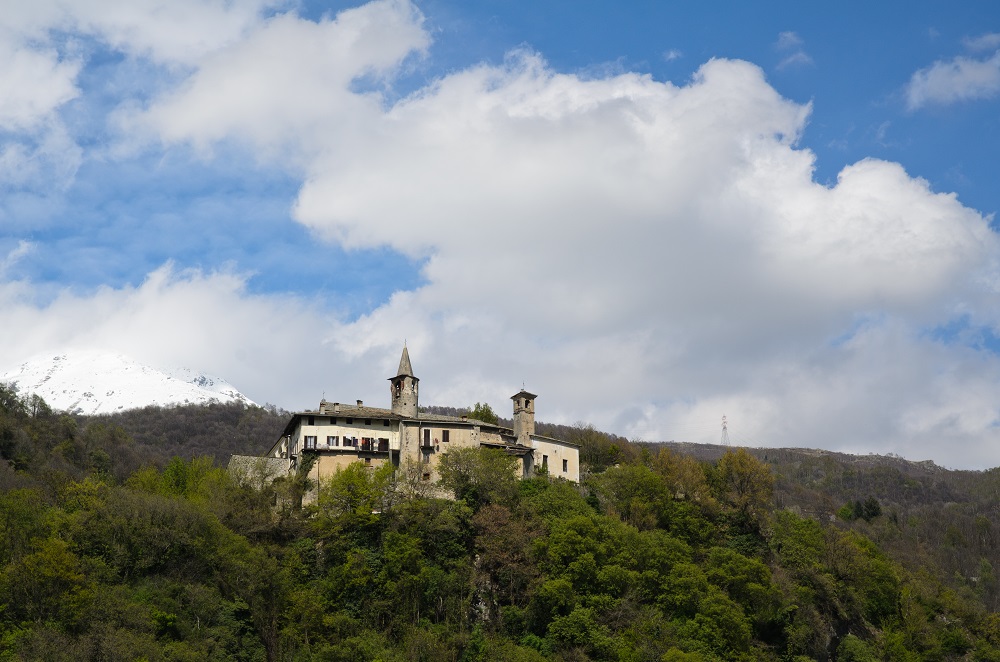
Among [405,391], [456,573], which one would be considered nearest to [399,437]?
[405,391]

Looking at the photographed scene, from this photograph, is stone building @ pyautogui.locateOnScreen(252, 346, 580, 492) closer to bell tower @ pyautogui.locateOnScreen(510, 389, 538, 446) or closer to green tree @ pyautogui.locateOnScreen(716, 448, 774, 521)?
bell tower @ pyautogui.locateOnScreen(510, 389, 538, 446)

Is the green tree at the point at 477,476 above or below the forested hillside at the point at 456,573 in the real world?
above

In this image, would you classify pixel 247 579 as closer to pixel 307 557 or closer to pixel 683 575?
pixel 307 557

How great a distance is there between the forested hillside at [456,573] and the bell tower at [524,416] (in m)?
4.79

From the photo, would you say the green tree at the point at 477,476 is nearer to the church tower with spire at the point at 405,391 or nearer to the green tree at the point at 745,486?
the church tower with spire at the point at 405,391

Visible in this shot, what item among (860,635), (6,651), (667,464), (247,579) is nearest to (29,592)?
(6,651)

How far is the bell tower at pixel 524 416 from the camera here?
7956 cm

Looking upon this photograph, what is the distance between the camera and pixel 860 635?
7500cm

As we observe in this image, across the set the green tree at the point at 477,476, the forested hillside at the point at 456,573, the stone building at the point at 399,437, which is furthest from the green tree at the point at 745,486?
the green tree at the point at 477,476

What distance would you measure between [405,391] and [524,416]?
30.9 feet

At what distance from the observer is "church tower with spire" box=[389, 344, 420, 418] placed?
253 feet

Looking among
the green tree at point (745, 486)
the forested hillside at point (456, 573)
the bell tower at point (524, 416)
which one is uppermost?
the bell tower at point (524, 416)

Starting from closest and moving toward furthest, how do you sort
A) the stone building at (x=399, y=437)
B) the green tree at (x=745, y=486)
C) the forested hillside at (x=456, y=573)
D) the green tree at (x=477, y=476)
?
the forested hillside at (x=456, y=573) < the green tree at (x=477, y=476) < the stone building at (x=399, y=437) < the green tree at (x=745, y=486)

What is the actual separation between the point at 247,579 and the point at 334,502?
27.5 feet
